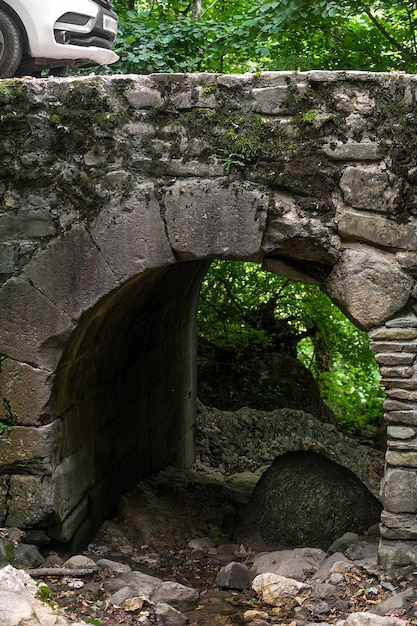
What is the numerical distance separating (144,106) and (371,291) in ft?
5.17

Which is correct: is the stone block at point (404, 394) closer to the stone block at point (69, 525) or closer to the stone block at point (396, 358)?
the stone block at point (396, 358)

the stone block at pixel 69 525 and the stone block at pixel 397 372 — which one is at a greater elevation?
the stone block at pixel 397 372

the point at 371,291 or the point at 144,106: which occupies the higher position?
the point at 144,106

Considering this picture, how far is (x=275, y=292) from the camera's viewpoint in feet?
36.2

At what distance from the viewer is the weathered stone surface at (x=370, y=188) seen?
4.36 meters

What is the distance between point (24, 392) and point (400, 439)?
208 cm

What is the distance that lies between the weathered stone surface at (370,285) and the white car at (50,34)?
10.1 ft

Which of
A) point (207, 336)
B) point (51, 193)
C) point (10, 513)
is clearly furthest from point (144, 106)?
point (207, 336)

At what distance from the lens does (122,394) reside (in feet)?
20.4

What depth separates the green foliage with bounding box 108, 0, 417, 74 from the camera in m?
7.79

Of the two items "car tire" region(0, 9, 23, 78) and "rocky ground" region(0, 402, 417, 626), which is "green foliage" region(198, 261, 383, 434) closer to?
"rocky ground" region(0, 402, 417, 626)

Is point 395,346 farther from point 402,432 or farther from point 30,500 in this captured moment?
point 30,500

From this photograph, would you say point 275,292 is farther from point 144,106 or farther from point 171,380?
point 144,106

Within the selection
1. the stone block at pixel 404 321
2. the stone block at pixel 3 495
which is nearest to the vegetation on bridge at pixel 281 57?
the stone block at pixel 404 321
